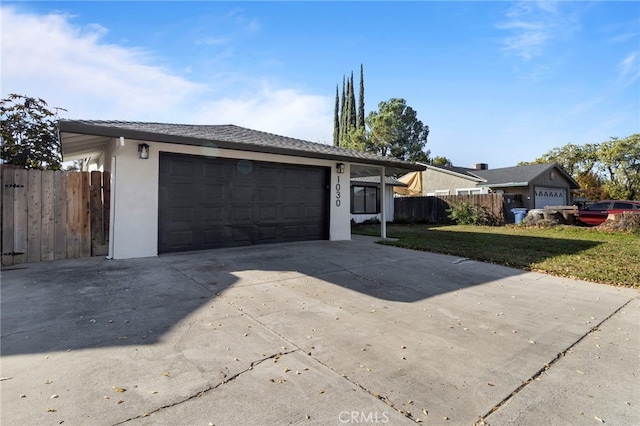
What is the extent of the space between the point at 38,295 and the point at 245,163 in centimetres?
491

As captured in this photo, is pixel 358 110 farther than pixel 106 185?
Yes

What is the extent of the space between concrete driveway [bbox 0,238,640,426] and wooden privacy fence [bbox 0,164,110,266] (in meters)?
0.71

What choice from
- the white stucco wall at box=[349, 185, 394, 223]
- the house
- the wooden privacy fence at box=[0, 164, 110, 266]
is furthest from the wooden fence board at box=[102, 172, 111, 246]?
the white stucco wall at box=[349, 185, 394, 223]

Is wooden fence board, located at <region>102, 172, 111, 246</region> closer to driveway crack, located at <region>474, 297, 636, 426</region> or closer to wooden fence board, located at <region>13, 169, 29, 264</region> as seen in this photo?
wooden fence board, located at <region>13, 169, 29, 264</region>

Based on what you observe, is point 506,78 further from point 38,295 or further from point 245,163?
point 38,295

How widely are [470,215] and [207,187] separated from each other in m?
14.7

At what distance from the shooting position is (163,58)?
843 cm

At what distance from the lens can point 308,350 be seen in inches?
112

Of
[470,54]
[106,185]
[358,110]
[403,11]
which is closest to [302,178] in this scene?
[106,185]

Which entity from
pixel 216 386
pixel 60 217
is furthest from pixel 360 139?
pixel 216 386

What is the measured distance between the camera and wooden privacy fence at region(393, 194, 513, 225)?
57.0ft

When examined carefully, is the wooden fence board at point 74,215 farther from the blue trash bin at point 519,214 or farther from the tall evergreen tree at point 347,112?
the tall evergreen tree at point 347,112

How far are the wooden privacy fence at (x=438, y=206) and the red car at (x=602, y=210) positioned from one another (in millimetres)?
3385

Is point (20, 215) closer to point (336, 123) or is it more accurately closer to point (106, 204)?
point (106, 204)
